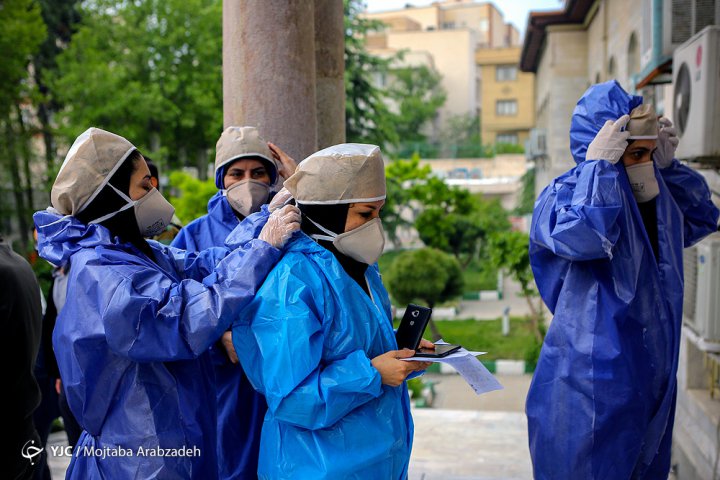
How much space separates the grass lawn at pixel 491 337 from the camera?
15227 mm

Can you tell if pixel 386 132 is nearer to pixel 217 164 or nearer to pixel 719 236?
pixel 719 236

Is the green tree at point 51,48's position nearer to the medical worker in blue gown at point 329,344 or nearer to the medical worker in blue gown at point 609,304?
the medical worker in blue gown at point 609,304

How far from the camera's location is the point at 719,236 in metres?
4.78

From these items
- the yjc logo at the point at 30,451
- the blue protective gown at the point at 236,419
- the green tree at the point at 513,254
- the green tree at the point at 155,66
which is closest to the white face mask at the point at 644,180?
the blue protective gown at the point at 236,419

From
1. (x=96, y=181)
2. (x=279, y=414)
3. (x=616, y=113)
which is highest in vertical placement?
(x=616, y=113)

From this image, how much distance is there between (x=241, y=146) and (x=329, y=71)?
1162 millimetres

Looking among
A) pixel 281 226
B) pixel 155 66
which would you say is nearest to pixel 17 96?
pixel 155 66

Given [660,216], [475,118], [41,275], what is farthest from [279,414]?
[475,118]

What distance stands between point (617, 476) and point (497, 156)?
38053 millimetres

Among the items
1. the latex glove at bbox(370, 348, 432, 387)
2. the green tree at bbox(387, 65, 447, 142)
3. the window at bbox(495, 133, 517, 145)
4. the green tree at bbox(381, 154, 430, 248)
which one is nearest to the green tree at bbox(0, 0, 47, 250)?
the green tree at bbox(381, 154, 430, 248)

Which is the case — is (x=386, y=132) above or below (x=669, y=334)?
above

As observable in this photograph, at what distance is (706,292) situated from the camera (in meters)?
4.38

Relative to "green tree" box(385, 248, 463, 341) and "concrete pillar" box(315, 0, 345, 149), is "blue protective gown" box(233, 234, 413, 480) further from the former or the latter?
"green tree" box(385, 248, 463, 341)

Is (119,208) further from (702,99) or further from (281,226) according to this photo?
(702,99)
